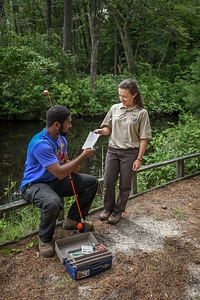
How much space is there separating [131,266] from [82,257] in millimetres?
490

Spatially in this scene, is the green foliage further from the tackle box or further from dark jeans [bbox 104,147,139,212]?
dark jeans [bbox 104,147,139,212]

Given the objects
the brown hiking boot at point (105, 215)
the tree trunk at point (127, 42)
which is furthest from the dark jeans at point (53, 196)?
the tree trunk at point (127, 42)

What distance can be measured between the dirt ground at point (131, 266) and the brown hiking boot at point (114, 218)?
58 mm

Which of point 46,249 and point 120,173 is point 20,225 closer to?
point 46,249

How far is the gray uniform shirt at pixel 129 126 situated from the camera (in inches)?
136

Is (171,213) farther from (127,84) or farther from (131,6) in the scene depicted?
(131,6)

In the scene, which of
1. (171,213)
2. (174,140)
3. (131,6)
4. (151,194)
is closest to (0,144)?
(174,140)

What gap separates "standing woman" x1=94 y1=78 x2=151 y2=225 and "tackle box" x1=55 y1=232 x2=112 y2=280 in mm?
709

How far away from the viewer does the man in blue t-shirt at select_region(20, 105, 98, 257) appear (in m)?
2.89

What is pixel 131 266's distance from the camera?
9.47 feet

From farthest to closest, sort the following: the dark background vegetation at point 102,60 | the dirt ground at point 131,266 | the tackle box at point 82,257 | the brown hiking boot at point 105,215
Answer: the dark background vegetation at point 102,60
the brown hiking boot at point 105,215
the tackle box at point 82,257
the dirt ground at point 131,266

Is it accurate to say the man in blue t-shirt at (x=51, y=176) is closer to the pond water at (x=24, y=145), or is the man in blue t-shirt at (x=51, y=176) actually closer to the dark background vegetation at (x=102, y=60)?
the pond water at (x=24, y=145)

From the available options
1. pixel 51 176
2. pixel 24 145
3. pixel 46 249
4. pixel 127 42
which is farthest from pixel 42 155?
pixel 127 42

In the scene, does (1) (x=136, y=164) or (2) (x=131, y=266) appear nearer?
(2) (x=131, y=266)
